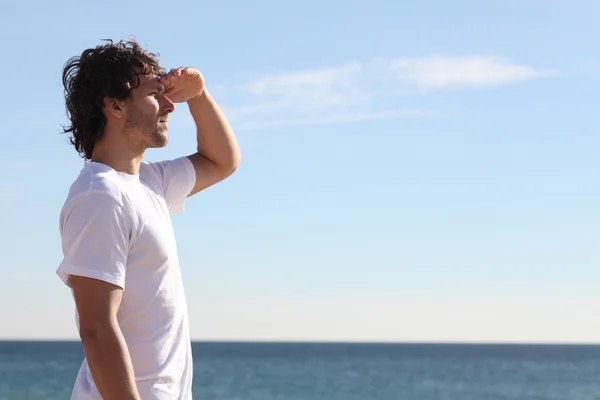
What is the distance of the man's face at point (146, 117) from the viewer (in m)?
2.88

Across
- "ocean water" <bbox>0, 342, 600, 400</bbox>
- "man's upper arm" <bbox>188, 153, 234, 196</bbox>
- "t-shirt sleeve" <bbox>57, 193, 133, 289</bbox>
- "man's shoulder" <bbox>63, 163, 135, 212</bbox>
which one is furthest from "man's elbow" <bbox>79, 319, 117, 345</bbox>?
"ocean water" <bbox>0, 342, 600, 400</bbox>

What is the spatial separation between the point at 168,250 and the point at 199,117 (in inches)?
29.5

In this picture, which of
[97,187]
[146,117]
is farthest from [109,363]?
[146,117]

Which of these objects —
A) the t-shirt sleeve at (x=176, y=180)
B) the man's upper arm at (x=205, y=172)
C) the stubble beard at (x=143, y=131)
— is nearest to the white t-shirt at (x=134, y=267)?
the stubble beard at (x=143, y=131)

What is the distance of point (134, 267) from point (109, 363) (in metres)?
0.30

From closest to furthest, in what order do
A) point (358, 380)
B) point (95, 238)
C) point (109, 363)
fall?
1. point (109, 363)
2. point (95, 238)
3. point (358, 380)

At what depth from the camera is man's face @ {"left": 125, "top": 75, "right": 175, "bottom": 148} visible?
2885mm

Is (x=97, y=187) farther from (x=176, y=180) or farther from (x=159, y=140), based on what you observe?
(x=176, y=180)

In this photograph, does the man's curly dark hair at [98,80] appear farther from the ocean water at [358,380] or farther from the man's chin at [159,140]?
the ocean water at [358,380]

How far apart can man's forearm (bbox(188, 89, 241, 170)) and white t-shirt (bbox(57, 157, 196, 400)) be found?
2.08ft

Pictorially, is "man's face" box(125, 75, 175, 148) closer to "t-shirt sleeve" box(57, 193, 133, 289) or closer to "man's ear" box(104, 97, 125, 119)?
"man's ear" box(104, 97, 125, 119)

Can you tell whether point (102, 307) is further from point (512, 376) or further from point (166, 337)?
point (512, 376)

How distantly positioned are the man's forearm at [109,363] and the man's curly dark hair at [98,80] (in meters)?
0.65

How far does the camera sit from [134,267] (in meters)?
2.73
